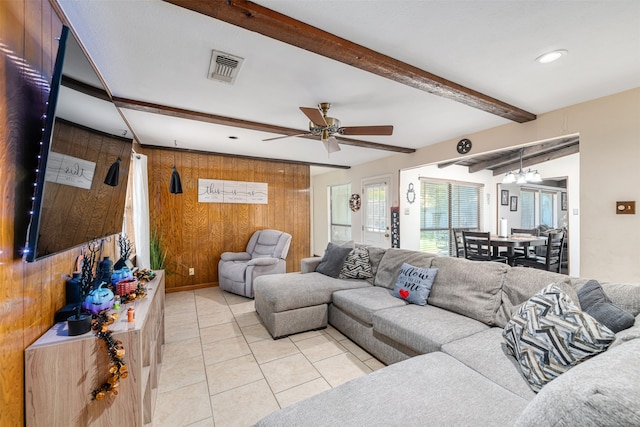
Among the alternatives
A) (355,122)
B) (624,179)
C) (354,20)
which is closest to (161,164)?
(355,122)

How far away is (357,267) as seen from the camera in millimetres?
3248

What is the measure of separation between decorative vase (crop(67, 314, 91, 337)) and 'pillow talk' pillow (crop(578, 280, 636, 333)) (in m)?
2.52

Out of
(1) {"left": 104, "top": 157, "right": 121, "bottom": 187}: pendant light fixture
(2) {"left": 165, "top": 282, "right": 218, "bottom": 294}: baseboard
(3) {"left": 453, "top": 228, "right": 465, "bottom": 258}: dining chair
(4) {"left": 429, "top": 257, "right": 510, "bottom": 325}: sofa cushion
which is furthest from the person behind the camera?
(3) {"left": 453, "top": 228, "right": 465, "bottom": 258}: dining chair

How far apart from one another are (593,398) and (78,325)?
1863mm

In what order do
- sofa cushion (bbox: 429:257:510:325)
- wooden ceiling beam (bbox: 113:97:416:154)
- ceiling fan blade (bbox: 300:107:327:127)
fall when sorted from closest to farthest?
sofa cushion (bbox: 429:257:510:325), ceiling fan blade (bbox: 300:107:327:127), wooden ceiling beam (bbox: 113:97:416:154)

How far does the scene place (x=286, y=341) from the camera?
105 inches

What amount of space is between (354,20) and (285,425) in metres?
2.00

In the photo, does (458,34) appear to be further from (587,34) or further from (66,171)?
(66,171)

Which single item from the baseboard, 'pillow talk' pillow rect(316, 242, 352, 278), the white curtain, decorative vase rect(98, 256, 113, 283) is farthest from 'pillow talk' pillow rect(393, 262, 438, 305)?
the baseboard

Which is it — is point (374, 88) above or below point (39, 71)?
above

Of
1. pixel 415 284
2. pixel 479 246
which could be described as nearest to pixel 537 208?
pixel 479 246

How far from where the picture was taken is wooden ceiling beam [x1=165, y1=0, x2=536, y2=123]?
4.35 feet

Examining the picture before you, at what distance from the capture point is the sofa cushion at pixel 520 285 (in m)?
1.84

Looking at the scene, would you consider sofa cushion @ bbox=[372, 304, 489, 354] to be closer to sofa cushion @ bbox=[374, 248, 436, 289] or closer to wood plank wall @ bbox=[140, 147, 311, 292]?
sofa cushion @ bbox=[374, 248, 436, 289]
